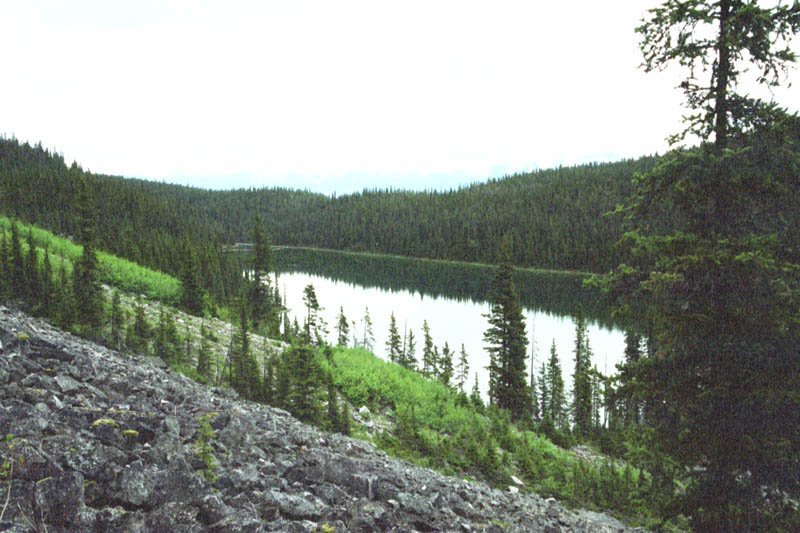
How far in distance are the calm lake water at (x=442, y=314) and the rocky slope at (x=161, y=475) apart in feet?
106

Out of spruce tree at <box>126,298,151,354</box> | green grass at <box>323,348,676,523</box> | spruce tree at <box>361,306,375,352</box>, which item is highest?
spruce tree at <box>126,298,151,354</box>

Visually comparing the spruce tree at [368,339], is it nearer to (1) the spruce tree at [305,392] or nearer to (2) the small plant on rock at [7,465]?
(1) the spruce tree at [305,392]

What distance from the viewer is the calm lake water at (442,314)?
61.6m

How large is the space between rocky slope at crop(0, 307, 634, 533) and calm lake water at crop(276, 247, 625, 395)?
3227 centimetres

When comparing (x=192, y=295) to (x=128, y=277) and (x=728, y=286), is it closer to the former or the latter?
(x=128, y=277)

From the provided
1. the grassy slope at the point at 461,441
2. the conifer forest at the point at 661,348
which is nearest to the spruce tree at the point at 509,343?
the conifer forest at the point at 661,348

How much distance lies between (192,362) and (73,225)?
79847 millimetres

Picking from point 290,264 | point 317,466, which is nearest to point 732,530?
point 317,466

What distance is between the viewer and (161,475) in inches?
211

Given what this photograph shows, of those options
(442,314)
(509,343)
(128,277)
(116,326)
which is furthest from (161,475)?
(442,314)

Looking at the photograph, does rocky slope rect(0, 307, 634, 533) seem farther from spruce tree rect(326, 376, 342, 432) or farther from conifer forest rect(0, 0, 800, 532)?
spruce tree rect(326, 376, 342, 432)

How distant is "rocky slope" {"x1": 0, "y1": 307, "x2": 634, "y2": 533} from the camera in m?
4.50

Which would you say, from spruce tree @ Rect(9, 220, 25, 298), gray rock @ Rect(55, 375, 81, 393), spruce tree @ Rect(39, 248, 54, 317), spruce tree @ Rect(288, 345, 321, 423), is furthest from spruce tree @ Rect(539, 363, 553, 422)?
gray rock @ Rect(55, 375, 81, 393)

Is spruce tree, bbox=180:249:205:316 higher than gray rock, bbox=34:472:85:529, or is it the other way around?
gray rock, bbox=34:472:85:529
